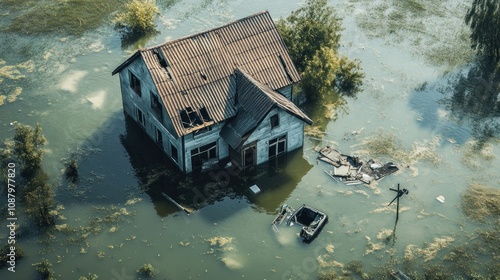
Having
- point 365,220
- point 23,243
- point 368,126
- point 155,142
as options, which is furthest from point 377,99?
point 23,243

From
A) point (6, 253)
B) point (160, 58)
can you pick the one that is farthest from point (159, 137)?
point (6, 253)

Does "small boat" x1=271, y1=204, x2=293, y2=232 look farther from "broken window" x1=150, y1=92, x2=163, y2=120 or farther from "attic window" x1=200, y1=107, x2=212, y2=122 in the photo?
"broken window" x1=150, y1=92, x2=163, y2=120

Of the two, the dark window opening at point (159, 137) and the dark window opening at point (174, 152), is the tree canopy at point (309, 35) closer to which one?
the dark window opening at point (159, 137)

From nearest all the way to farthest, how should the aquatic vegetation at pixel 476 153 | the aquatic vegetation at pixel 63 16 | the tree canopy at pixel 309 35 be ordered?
the aquatic vegetation at pixel 476 153 → the tree canopy at pixel 309 35 → the aquatic vegetation at pixel 63 16

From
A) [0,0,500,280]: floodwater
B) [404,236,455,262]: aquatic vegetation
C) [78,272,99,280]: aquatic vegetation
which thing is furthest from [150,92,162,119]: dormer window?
[404,236,455,262]: aquatic vegetation

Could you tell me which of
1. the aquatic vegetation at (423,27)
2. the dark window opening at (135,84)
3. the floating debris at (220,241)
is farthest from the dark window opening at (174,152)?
the aquatic vegetation at (423,27)

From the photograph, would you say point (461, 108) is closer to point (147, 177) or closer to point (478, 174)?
point (478, 174)
